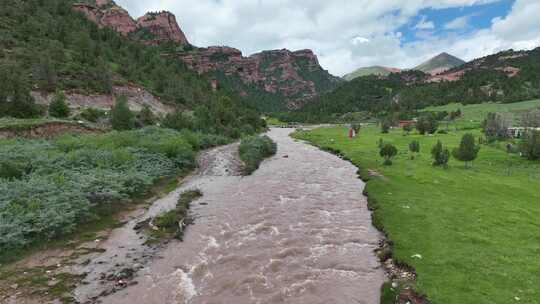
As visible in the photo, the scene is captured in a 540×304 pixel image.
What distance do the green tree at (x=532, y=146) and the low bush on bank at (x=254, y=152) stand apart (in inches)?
1960

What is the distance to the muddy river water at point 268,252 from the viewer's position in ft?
55.5

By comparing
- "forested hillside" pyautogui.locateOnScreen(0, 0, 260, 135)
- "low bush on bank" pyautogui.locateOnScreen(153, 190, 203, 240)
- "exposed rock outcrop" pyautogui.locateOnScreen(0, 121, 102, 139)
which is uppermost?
"forested hillside" pyautogui.locateOnScreen(0, 0, 260, 135)

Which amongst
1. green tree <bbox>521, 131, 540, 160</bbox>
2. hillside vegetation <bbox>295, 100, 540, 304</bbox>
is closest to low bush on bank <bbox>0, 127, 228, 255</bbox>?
hillside vegetation <bbox>295, 100, 540, 304</bbox>

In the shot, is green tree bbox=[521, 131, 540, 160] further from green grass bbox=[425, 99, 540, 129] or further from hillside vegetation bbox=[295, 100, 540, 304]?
green grass bbox=[425, 99, 540, 129]

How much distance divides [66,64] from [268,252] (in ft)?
306

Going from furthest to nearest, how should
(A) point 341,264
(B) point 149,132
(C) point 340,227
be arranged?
(B) point 149,132, (C) point 340,227, (A) point 341,264

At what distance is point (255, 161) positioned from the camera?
5738cm

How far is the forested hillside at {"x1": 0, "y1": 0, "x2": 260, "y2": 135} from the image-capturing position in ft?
199

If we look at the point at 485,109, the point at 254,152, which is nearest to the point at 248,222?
the point at 254,152

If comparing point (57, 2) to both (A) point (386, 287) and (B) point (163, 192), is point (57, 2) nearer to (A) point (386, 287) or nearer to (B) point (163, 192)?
(B) point (163, 192)

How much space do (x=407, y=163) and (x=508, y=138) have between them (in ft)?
158

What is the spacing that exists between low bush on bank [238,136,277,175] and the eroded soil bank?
53.0 ft

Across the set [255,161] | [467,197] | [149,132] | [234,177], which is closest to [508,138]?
[467,197]

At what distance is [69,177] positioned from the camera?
30.0m
